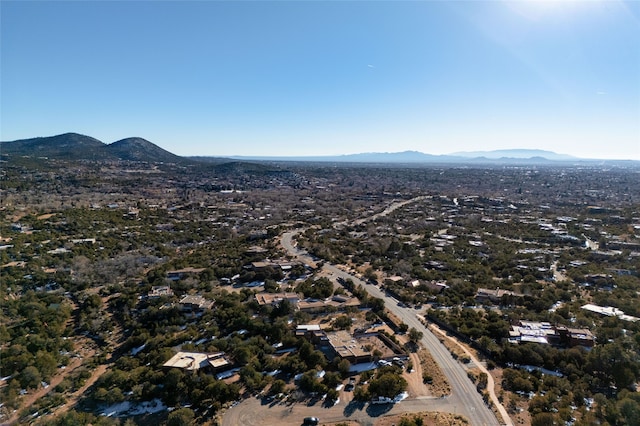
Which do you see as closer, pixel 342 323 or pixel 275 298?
pixel 342 323

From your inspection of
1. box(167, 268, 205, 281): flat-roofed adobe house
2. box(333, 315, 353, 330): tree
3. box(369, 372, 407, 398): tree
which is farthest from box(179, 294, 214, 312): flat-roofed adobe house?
box(369, 372, 407, 398): tree


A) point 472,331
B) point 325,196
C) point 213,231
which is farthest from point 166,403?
point 325,196

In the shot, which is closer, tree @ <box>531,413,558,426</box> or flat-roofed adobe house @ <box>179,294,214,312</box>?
tree @ <box>531,413,558,426</box>

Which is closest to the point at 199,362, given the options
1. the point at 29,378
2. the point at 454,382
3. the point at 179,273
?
the point at 29,378

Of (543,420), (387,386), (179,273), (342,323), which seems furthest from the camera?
(179,273)

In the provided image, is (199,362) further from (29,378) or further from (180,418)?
(29,378)

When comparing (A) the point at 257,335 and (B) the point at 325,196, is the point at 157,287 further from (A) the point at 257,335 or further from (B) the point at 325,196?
(B) the point at 325,196

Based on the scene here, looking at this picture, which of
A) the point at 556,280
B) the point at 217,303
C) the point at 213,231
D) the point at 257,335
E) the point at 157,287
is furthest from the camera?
the point at 213,231

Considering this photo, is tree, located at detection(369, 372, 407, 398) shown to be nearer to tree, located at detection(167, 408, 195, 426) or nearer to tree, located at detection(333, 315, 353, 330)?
tree, located at detection(333, 315, 353, 330)

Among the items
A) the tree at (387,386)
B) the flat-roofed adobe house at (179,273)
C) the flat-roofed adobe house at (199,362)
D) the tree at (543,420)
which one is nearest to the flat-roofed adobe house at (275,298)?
the flat-roofed adobe house at (199,362)

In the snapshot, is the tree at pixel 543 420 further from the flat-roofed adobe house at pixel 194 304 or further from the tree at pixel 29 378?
the tree at pixel 29 378

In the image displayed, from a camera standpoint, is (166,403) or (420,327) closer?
(166,403)
